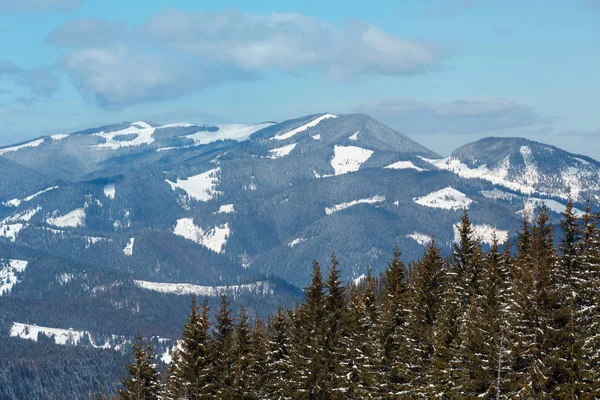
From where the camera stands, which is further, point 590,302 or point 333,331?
point 333,331

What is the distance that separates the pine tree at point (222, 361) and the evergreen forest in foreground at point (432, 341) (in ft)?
0.32

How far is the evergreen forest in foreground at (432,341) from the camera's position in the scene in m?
40.4

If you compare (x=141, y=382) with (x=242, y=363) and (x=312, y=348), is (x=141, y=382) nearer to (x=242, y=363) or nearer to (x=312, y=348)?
(x=242, y=363)

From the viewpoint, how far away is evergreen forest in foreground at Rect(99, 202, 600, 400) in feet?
133

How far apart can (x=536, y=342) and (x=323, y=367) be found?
66.4 ft

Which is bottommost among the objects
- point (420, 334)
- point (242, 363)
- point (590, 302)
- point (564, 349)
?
point (242, 363)

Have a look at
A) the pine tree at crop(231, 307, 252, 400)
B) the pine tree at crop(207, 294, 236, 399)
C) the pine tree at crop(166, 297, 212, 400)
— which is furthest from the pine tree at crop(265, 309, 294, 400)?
the pine tree at crop(166, 297, 212, 400)

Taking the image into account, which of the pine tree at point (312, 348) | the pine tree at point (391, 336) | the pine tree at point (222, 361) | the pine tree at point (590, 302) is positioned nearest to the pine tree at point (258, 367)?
the pine tree at point (222, 361)

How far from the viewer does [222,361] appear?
57.6 meters

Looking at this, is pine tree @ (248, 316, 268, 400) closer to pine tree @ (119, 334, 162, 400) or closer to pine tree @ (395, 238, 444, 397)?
pine tree @ (119, 334, 162, 400)

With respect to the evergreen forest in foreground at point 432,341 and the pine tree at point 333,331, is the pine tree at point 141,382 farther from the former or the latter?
the pine tree at point 333,331

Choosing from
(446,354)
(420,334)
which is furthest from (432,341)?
(446,354)

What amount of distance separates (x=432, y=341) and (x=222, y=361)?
17.1m

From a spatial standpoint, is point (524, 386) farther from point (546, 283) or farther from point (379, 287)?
point (379, 287)
